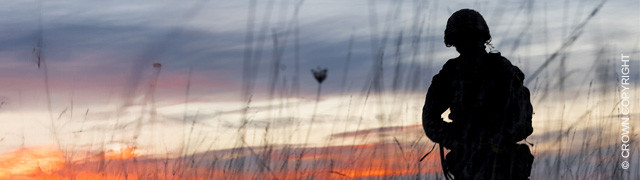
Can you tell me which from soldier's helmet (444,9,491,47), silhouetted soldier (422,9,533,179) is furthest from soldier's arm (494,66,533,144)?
soldier's helmet (444,9,491,47)

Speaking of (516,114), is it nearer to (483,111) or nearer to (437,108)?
(483,111)

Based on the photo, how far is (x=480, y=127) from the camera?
14.7 ft

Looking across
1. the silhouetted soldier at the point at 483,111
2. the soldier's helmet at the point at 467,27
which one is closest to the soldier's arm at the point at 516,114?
the silhouetted soldier at the point at 483,111

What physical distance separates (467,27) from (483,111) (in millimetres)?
426

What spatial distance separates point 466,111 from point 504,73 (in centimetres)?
A: 27

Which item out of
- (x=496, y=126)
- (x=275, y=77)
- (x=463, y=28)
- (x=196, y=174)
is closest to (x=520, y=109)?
(x=496, y=126)

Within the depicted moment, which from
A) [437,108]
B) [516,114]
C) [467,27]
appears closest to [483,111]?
[516,114]

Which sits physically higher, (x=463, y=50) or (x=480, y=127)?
(x=463, y=50)

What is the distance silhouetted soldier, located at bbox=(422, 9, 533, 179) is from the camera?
4469mm

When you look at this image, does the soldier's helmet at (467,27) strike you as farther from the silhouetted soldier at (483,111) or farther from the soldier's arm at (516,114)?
the soldier's arm at (516,114)

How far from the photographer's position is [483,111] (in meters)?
4.49

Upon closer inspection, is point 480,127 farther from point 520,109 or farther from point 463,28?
point 463,28

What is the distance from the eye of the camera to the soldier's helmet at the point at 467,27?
177 inches

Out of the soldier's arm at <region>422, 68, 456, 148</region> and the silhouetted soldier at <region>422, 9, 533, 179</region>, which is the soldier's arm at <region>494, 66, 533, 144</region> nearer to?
the silhouetted soldier at <region>422, 9, 533, 179</region>
